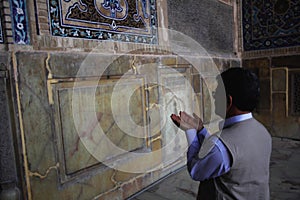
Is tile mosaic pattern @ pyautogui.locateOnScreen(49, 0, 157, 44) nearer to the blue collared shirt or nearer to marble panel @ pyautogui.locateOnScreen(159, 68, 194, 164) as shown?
marble panel @ pyautogui.locateOnScreen(159, 68, 194, 164)

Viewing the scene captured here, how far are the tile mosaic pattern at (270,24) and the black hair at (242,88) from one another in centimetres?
393

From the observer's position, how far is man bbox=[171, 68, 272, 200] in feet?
3.35

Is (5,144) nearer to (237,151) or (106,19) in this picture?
(106,19)

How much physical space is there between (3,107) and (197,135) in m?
1.42

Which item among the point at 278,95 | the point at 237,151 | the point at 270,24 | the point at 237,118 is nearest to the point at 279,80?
the point at 278,95

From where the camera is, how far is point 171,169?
3.24 meters

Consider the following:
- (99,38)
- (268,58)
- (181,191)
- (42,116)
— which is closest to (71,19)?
(99,38)

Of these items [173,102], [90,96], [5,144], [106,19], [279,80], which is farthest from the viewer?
[279,80]

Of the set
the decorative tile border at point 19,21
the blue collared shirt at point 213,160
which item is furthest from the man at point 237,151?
the decorative tile border at point 19,21

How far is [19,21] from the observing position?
5.83ft

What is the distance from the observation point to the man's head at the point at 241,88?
41.5 inches

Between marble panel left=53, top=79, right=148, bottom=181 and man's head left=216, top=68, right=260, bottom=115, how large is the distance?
1.47 m

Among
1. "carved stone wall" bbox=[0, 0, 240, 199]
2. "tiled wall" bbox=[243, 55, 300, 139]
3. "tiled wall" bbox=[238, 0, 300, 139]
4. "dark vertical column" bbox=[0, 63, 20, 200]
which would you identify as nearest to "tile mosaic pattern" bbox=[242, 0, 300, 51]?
"tiled wall" bbox=[238, 0, 300, 139]

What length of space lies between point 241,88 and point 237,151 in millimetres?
286
